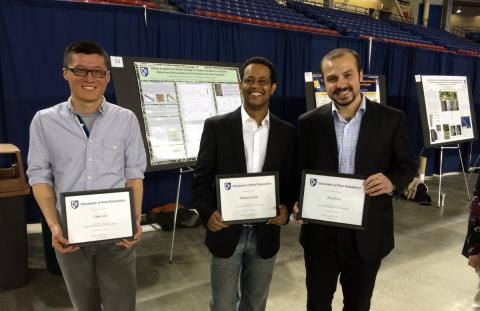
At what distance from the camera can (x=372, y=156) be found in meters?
1.52

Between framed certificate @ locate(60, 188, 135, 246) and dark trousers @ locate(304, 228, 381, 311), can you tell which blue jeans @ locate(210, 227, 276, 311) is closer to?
dark trousers @ locate(304, 228, 381, 311)

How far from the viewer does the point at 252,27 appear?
461 cm

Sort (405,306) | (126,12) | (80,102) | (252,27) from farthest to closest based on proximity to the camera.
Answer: (252,27) < (126,12) < (405,306) < (80,102)

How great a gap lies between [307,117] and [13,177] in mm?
2231

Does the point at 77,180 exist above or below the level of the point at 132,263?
above

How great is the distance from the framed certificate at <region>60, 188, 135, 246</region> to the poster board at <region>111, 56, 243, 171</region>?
132 centimetres

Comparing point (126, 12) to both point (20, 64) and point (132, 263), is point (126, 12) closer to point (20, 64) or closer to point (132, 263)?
point (20, 64)

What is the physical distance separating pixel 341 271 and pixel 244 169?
2.17 ft

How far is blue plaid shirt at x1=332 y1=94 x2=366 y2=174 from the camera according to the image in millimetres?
1541

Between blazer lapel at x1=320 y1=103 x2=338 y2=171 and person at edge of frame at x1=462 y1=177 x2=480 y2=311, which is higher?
blazer lapel at x1=320 y1=103 x2=338 y2=171

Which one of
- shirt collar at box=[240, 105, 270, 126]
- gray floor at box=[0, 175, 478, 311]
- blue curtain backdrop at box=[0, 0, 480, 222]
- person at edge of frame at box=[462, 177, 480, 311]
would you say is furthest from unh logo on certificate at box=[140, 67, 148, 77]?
person at edge of frame at box=[462, 177, 480, 311]

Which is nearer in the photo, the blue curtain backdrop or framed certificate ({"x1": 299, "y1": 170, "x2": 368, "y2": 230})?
framed certificate ({"x1": 299, "y1": 170, "x2": 368, "y2": 230})

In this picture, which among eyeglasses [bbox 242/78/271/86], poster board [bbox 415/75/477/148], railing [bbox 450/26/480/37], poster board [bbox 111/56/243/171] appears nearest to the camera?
eyeglasses [bbox 242/78/271/86]

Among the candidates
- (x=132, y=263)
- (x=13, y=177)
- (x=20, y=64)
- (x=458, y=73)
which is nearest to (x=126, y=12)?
(x=20, y=64)
